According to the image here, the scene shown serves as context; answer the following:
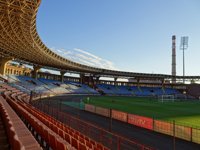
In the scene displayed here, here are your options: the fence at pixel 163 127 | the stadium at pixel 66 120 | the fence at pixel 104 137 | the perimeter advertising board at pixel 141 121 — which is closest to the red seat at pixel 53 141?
the stadium at pixel 66 120

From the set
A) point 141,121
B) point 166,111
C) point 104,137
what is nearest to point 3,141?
point 104,137

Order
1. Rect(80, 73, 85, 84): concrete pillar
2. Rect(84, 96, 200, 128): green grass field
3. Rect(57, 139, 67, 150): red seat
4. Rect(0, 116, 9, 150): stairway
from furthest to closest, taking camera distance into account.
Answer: Rect(80, 73, 85, 84): concrete pillar → Rect(84, 96, 200, 128): green grass field → Rect(0, 116, 9, 150): stairway → Rect(57, 139, 67, 150): red seat

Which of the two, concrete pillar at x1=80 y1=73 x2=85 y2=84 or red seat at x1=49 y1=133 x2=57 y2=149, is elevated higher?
concrete pillar at x1=80 y1=73 x2=85 y2=84

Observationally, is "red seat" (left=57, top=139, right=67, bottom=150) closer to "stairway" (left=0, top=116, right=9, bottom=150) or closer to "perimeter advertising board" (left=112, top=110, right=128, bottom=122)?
"stairway" (left=0, top=116, right=9, bottom=150)

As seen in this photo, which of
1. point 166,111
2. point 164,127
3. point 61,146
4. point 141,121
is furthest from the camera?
point 166,111

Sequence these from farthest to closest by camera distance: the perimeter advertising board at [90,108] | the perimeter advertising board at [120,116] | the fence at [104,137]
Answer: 1. the perimeter advertising board at [90,108]
2. the perimeter advertising board at [120,116]
3. the fence at [104,137]

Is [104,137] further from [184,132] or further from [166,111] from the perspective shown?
[166,111]

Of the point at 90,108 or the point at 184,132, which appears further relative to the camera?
the point at 90,108

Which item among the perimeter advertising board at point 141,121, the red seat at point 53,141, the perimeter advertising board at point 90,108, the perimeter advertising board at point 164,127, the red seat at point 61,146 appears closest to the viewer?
the red seat at point 61,146

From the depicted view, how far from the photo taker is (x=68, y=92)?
243 feet

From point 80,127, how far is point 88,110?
577 inches

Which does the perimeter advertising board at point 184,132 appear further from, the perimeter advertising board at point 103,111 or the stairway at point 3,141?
the stairway at point 3,141

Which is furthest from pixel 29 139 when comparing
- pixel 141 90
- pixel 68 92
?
pixel 141 90

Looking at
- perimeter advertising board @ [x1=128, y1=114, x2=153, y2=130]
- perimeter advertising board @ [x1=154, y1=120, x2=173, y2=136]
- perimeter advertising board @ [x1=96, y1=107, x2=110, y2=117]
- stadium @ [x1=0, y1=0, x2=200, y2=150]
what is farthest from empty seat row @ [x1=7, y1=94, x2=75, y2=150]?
perimeter advertising board @ [x1=96, y1=107, x2=110, y2=117]
